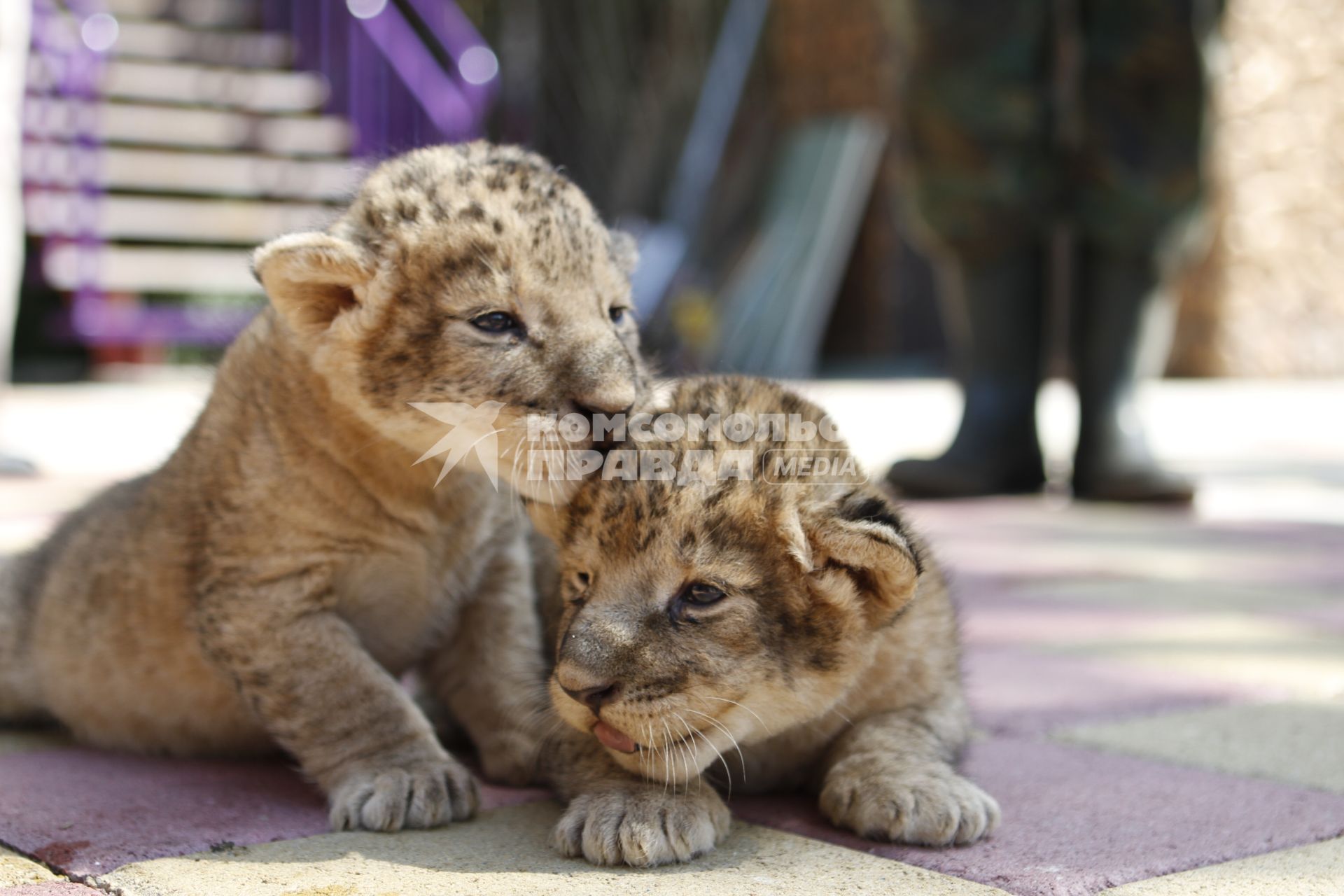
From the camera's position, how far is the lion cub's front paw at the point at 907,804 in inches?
90.3

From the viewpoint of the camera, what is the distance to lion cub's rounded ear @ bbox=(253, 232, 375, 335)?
265cm

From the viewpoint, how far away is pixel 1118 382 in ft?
19.4

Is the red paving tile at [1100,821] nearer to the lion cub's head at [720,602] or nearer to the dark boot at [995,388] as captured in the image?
the lion cub's head at [720,602]

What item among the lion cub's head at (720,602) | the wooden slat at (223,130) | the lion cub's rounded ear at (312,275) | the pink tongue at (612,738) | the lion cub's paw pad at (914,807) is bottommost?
the lion cub's paw pad at (914,807)

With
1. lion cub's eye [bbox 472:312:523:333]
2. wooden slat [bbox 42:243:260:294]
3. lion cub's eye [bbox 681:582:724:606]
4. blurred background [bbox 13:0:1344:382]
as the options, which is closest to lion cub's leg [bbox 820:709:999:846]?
lion cub's eye [bbox 681:582:724:606]

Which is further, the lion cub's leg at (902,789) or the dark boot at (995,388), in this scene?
the dark boot at (995,388)

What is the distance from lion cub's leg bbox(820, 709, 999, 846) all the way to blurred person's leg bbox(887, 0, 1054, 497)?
3.48 m

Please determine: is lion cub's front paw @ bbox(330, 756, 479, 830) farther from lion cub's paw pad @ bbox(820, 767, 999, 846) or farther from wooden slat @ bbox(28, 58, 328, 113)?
wooden slat @ bbox(28, 58, 328, 113)

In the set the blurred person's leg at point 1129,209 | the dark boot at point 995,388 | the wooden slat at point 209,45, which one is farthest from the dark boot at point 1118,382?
the wooden slat at point 209,45

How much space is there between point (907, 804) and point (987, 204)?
398 cm

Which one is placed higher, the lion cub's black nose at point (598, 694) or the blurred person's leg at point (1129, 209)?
the blurred person's leg at point (1129, 209)

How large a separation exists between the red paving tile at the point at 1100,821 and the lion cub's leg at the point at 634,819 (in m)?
0.19

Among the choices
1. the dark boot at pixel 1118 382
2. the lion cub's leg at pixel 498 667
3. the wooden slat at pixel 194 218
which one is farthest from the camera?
the wooden slat at pixel 194 218

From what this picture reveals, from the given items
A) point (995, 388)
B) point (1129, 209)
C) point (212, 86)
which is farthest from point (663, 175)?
point (1129, 209)
